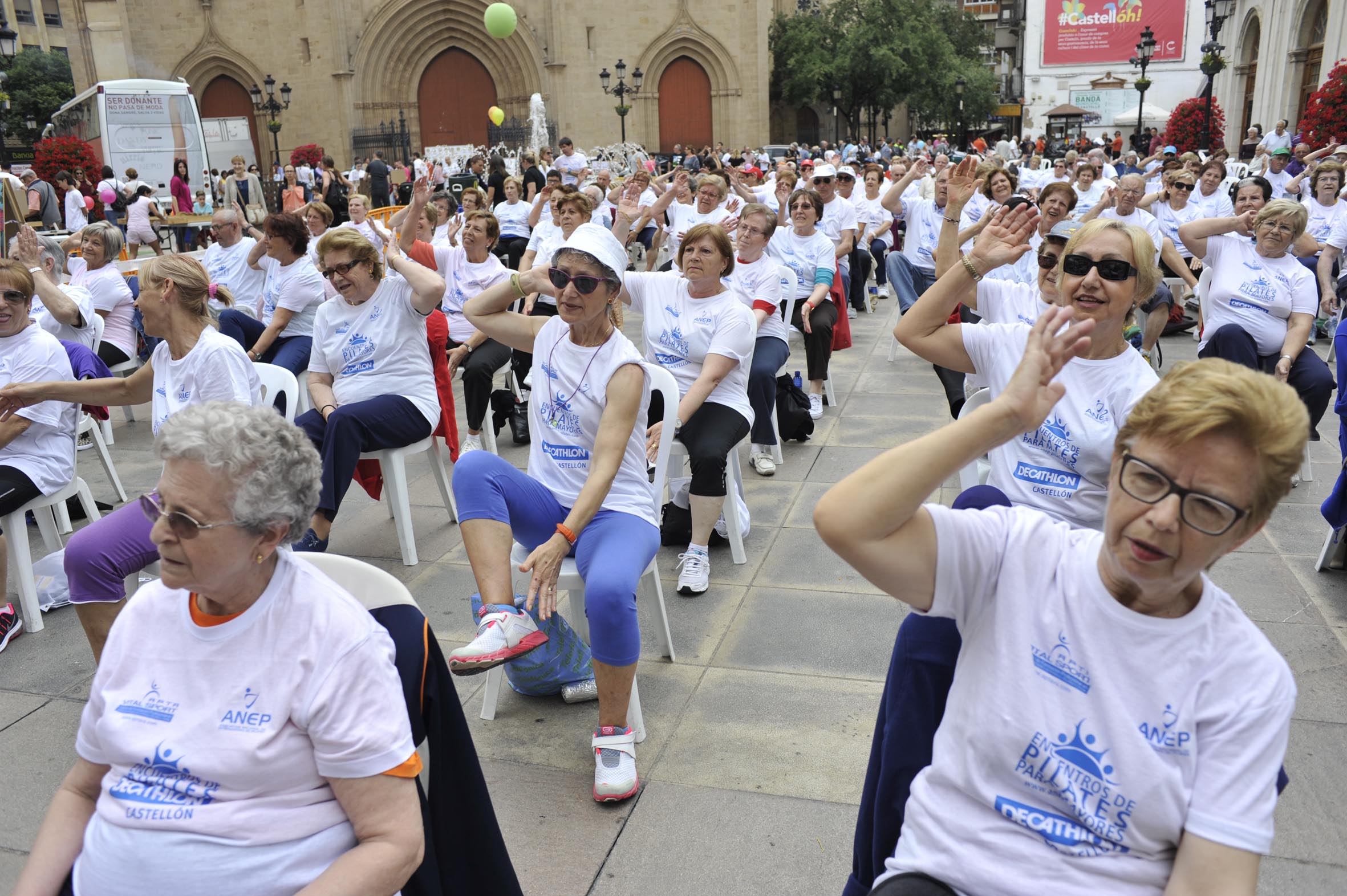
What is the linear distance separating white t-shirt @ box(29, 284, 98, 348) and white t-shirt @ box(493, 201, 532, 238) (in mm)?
5372


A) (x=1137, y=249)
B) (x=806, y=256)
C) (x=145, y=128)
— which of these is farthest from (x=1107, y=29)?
(x=1137, y=249)

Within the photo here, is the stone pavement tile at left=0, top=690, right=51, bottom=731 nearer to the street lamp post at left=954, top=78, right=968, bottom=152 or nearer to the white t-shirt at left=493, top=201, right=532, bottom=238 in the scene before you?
the white t-shirt at left=493, top=201, right=532, bottom=238

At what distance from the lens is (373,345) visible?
483 centimetres

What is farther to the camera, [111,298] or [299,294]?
[111,298]

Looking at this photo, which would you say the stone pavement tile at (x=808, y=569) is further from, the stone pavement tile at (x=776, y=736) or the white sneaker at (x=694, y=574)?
the stone pavement tile at (x=776, y=736)

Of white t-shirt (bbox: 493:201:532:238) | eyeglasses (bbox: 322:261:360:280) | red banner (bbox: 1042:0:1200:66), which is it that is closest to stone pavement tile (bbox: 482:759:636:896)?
eyeglasses (bbox: 322:261:360:280)

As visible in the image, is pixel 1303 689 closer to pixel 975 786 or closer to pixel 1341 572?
pixel 1341 572

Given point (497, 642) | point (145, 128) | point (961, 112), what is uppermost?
point (961, 112)

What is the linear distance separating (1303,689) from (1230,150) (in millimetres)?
37795

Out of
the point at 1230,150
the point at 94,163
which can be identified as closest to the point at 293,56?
the point at 94,163

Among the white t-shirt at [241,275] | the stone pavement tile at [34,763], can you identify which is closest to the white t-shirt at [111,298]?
the white t-shirt at [241,275]

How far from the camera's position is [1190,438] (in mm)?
1476

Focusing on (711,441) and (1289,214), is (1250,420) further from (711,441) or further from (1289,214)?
(1289,214)

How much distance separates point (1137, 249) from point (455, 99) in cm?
4004
